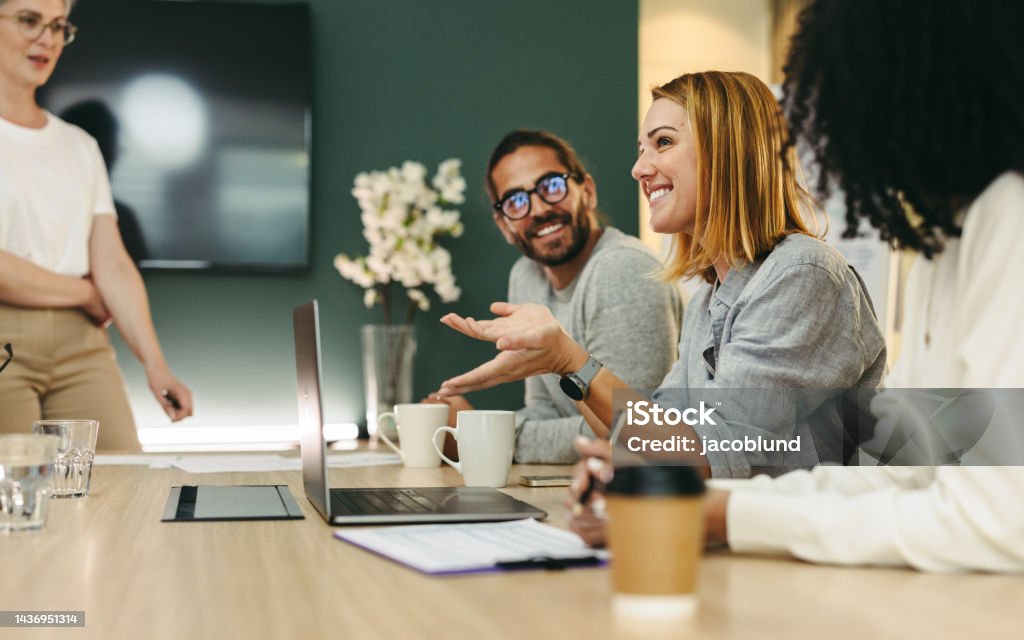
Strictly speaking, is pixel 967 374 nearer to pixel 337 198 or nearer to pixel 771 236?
pixel 771 236

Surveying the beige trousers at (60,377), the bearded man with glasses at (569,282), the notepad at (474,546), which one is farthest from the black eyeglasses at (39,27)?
the notepad at (474,546)

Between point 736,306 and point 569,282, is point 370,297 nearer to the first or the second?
point 569,282

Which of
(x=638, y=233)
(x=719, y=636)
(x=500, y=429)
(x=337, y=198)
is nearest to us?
(x=719, y=636)

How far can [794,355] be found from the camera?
59.3 inches

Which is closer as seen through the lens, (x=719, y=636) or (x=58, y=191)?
(x=719, y=636)

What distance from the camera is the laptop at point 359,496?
114cm

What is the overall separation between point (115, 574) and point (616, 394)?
104cm

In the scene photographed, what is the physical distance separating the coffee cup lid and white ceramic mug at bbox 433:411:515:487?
85 centimetres

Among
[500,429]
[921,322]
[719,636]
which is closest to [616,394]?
[500,429]

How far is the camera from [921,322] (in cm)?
100

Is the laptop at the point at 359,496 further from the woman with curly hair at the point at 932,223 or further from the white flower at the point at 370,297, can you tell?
the white flower at the point at 370,297

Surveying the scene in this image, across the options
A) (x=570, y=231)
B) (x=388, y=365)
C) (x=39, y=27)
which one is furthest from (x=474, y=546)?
(x=39, y=27)

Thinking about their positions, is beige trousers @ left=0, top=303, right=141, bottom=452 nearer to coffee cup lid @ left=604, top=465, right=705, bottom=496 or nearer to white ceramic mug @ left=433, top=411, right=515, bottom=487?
white ceramic mug @ left=433, top=411, right=515, bottom=487

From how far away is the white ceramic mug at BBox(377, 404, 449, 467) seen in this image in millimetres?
1899
